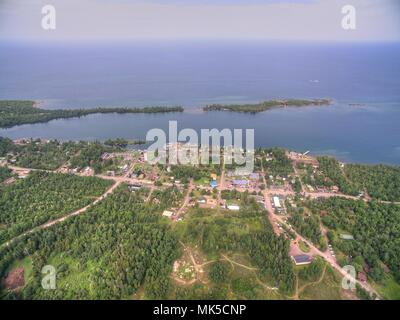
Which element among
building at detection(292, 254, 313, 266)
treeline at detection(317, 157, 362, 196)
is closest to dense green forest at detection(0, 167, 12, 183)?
building at detection(292, 254, 313, 266)

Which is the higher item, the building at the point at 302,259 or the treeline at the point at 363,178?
the treeline at the point at 363,178

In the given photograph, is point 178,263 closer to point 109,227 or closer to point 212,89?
point 109,227

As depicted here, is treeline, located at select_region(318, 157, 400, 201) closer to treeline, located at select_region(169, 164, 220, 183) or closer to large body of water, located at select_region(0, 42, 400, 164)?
large body of water, located at select_region(0, 42, 400, 164)

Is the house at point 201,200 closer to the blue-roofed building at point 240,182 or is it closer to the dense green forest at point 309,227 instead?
the blue-roofed building at point 240,182

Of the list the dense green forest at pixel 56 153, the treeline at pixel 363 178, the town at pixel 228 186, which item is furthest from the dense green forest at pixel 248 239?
the dense green forest at pixel 56 153

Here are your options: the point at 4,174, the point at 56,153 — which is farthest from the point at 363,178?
the point at 4,174

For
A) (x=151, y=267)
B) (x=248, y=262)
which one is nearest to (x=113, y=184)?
(x=151, y=267)
